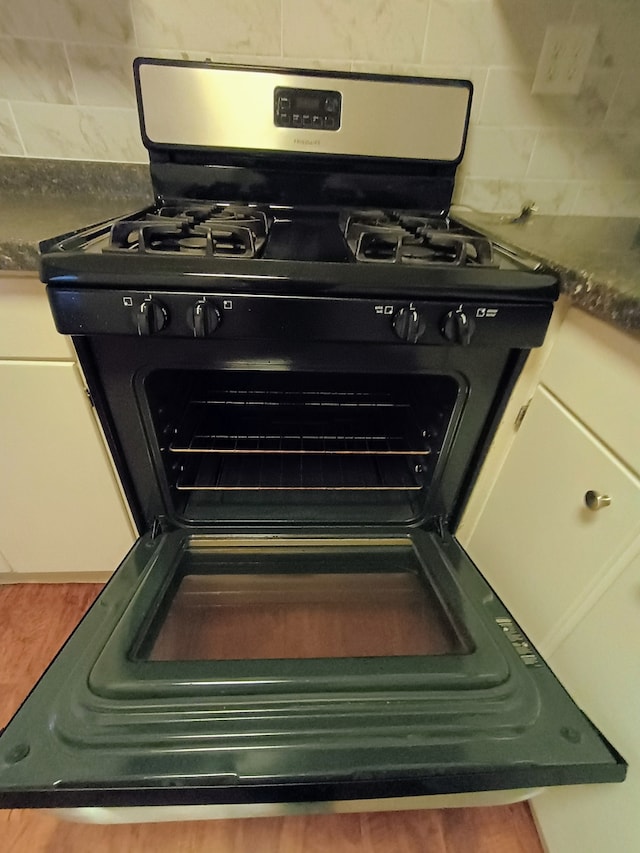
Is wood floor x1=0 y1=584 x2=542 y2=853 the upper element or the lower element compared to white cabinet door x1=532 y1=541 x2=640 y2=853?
lower

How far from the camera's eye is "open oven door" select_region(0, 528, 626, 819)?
512 mm

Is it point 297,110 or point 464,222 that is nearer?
point 297,110

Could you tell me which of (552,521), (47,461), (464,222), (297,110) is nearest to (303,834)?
(552,521)

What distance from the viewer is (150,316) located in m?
0.60

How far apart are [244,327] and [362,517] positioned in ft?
1.45

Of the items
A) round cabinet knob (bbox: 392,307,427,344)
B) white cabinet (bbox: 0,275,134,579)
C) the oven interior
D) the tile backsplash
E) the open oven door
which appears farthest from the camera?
the tile backsplash

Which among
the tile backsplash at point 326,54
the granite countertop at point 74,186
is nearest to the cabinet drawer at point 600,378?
the tile backsplash at point 326,54

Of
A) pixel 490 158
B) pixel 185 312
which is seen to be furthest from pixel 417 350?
pixel 490 158

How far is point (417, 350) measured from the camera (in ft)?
2.23

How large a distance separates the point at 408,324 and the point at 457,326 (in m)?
0.07

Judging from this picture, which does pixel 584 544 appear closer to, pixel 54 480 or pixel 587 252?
pixel 587 252

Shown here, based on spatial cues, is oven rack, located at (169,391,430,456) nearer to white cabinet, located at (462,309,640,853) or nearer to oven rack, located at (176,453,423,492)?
oven rack, located at (176,453,423,492)

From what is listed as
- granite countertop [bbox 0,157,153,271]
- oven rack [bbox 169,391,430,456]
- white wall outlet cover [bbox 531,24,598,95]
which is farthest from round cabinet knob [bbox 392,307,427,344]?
white wall outlet cover [bbox 531,24,598,95]

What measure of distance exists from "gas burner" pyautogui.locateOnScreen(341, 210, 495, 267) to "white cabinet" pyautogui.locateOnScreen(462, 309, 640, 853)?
174 millimetres
